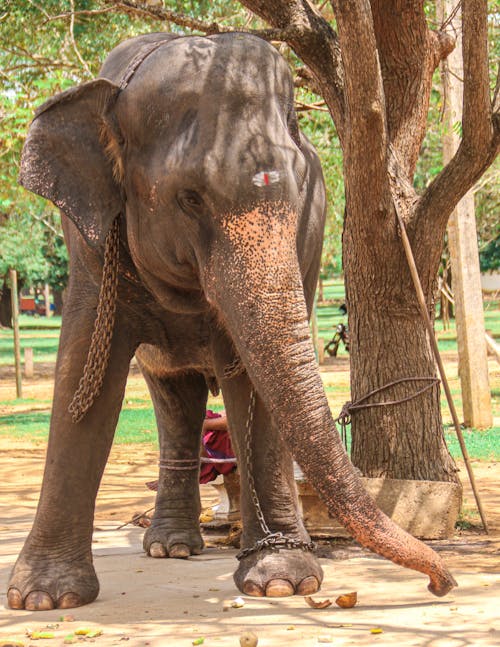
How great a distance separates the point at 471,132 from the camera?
614 cm

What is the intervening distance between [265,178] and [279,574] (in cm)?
174

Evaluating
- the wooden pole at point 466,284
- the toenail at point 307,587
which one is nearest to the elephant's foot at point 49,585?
the toenail at point 307,587

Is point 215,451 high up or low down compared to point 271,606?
up

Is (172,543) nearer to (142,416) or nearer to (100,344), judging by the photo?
(100,344)

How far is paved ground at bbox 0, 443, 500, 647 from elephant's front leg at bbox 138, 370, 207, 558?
210 mm

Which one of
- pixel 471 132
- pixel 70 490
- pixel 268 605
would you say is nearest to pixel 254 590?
pixel 268 605

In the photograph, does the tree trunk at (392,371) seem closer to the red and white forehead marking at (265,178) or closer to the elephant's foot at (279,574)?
the elephant's foot at (279,574)

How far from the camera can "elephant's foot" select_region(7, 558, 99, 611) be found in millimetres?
4535

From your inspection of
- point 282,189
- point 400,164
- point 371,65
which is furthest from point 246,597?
point 400,164

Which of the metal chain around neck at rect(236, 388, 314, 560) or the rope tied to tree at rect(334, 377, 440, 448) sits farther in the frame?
the rope tied to tree at rect(334, 377, 440, 448)

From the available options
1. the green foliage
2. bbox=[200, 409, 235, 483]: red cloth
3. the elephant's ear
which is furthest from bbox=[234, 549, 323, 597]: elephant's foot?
the green foliage

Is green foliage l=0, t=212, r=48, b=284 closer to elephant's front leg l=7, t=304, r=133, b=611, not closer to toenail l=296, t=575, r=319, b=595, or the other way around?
elephant's front leg l=7, t=304, r=133, b=611

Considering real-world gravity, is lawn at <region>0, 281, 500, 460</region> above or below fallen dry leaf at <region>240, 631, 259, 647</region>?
below

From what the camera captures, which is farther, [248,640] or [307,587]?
[307,587]
